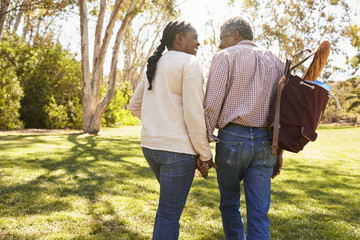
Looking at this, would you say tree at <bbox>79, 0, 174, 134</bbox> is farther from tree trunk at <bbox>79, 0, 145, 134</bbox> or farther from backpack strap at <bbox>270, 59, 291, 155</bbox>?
backpack strap at <bbox>270, 59, 291, 155</bbox>

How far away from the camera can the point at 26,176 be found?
5.74m

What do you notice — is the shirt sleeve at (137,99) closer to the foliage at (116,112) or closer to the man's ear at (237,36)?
the man's ear at (237,36)

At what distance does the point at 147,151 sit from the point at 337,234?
2713 mm

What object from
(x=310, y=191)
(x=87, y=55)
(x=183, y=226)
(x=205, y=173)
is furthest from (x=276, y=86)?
(x=87, y=55)

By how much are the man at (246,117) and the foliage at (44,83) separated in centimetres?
1437

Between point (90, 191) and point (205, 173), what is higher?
point (205, 173)

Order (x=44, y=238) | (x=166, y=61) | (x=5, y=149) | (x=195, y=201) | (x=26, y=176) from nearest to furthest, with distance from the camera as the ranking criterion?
(x=166, y=61) < (x=44, y=238) < (x=195, y=201) < (x=26, y=176) < (x=5, y=149)

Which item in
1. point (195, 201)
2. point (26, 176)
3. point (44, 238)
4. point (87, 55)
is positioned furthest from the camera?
point (87, 55)

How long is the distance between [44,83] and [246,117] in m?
15.4

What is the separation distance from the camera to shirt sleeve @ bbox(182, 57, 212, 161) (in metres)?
2.20

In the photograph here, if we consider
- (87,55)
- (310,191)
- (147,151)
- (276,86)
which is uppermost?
(87,55)

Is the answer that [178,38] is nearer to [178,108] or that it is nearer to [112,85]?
[178,108]

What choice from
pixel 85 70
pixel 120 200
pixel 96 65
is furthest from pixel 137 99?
pixel 96 65

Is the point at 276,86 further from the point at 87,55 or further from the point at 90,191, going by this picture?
the point at 87,55
